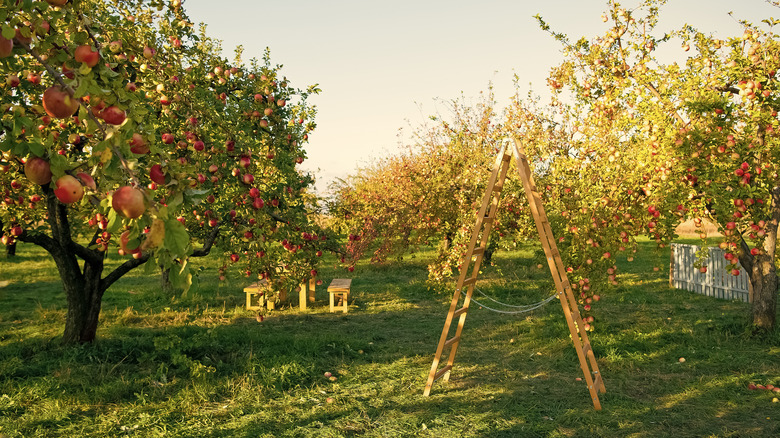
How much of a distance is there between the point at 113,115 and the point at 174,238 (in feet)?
1.70

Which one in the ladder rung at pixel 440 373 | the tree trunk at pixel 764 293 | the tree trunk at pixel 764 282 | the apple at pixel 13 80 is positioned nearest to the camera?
the apple at pixel 13 80

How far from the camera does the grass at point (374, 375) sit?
5.27 meters

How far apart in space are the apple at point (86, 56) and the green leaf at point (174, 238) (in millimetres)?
641

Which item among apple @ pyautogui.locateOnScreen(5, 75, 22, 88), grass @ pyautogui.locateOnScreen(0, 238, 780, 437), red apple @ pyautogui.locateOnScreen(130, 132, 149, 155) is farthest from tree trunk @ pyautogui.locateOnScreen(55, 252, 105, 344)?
red apple @ pyautogui.locateOnScreen(130, 132, 149, 155)

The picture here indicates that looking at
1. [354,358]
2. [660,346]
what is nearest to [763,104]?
[660,346]

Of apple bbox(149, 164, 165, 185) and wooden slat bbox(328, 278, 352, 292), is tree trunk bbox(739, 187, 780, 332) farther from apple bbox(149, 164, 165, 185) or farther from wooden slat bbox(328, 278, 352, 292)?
apple bbox(149, 164, 165, 185)

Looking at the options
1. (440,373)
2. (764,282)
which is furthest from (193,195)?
(764,282)

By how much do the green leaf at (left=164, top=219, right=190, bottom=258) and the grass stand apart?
2.11 meters

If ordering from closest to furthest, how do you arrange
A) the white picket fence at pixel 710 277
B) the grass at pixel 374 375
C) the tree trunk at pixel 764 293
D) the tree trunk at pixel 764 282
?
the grass at pixel 374 375
the tree trunk at pixel 764 282
the tree trunk at pixel 764 293
the white picket fence at pixel 710 277

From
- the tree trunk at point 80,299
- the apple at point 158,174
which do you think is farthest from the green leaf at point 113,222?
the tree trunk at point 80,299

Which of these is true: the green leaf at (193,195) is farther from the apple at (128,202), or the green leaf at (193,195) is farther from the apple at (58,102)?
the apple at (58,102)

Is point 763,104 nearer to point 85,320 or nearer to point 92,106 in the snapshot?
point 92,106

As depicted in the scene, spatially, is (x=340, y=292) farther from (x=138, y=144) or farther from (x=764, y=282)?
(x=138, y=144)

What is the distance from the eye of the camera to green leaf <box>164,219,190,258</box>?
1.47 meters
